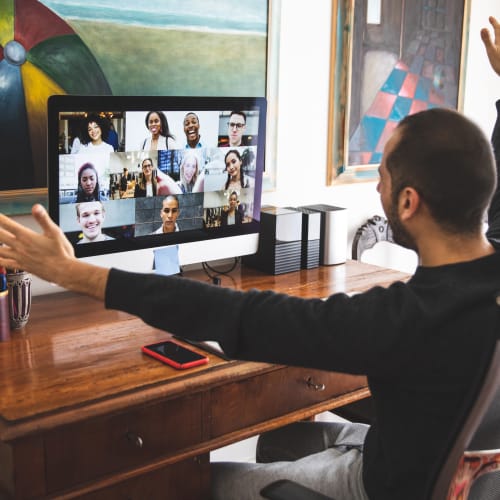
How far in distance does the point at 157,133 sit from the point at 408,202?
2.73 ft

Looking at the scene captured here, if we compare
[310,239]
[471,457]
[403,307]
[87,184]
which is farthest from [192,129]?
[471,457]

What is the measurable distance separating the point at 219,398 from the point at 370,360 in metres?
0.56

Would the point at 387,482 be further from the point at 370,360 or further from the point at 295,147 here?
the point at 295,147

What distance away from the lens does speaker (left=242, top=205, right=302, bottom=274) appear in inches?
92.6

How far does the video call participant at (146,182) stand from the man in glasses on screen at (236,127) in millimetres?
271

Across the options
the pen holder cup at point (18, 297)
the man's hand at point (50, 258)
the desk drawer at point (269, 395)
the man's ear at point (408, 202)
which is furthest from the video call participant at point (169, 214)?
the man's ear at point (408, 202)

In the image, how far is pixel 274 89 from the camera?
2.53 metres

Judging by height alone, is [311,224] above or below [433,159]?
below

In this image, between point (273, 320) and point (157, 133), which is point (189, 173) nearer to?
point (157, 133)

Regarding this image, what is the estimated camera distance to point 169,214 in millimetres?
2045

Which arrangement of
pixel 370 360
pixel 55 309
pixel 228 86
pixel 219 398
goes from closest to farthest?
pixel 370 360 < pixel 219 398 < pixel 55 309 < pixel 228 86

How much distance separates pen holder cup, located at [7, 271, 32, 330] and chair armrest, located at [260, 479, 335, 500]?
2.54ft

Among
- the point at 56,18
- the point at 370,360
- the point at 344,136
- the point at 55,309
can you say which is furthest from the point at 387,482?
the point at 344,136

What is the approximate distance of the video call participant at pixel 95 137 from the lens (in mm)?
1816
